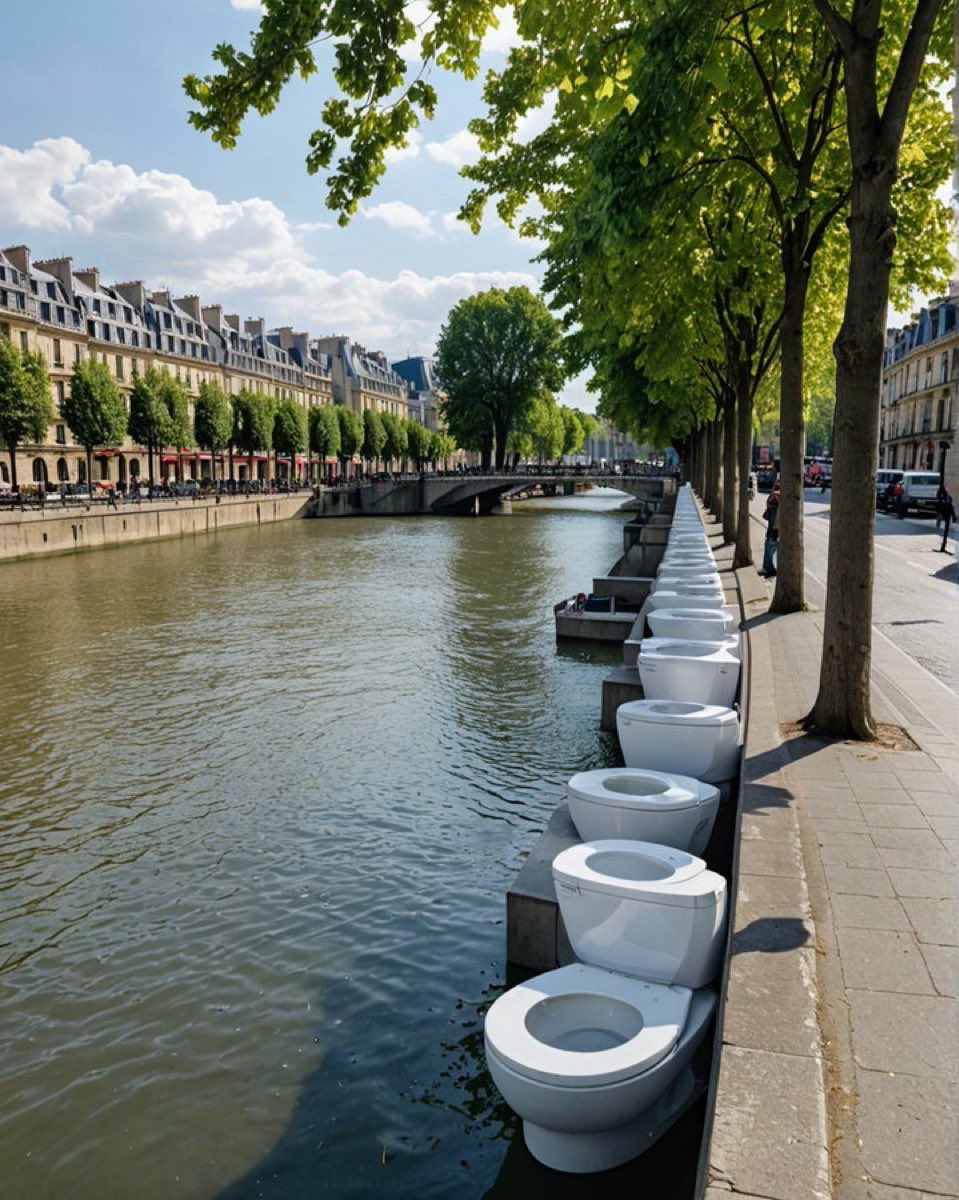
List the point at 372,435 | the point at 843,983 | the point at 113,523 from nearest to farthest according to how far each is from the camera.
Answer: the point at 843,983, the point at 113,523, the point at 372,435

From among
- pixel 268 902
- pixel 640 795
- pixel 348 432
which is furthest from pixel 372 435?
pixel 640 795

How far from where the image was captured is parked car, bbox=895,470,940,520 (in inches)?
1570

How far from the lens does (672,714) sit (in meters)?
7.95

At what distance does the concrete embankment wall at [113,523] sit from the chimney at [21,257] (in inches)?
894

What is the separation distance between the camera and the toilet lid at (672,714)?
768cm

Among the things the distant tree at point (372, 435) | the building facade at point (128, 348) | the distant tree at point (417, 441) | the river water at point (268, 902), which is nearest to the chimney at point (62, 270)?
the building facade at point (128, 348)

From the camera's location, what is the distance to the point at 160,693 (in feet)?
53.4

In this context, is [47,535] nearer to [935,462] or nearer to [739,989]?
[739,989]

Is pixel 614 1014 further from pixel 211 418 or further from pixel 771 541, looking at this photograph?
pixel 211 418

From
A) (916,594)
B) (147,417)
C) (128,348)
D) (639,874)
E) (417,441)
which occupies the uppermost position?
(128,348)

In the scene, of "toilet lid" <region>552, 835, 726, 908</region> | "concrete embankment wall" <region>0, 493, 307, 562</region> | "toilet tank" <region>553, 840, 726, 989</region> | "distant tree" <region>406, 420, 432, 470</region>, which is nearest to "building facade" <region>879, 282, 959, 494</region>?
"concrete embankment wall" <region>0, 493, 307, 562</region>

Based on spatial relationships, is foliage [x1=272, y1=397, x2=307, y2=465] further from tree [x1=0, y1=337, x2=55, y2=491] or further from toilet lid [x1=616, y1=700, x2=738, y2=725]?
toilet lid [x1=616, y1=700, x2=738, y2=725]

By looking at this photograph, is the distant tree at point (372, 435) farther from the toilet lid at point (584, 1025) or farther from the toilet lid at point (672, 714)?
the toilet lid at point (584, 1025)

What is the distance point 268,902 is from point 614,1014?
4709 millimetres
